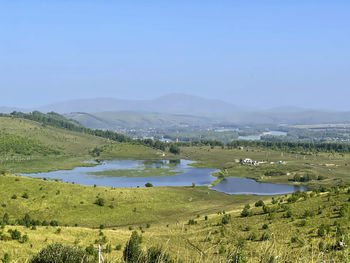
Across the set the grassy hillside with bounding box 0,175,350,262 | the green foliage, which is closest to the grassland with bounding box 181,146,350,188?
the grassy hillside with bounding box 0,175,350,262

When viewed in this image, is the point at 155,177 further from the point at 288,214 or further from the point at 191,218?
the point at 288,214

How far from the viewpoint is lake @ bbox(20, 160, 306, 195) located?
354ft

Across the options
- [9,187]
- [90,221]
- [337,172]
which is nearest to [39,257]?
[90,221]

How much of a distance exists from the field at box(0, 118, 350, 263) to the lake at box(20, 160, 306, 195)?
673cm

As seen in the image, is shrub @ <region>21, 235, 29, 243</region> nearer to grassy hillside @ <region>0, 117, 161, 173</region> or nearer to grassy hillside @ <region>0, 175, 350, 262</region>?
grassy hillside @ <region>0, 175, 350, 262</region>

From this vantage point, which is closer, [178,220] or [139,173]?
[178,220]

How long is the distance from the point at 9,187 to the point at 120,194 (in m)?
21.0

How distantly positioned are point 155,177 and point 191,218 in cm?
6694

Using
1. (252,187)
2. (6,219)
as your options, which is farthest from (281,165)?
(6,219)

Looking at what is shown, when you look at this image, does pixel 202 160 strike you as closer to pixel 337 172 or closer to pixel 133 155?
pixel 133 155

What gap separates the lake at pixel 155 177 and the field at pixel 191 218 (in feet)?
22.1

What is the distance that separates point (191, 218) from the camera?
6159 cm

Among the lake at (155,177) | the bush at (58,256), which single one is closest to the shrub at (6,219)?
the bush at (58,256)

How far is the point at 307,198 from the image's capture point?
→ 54062mm
